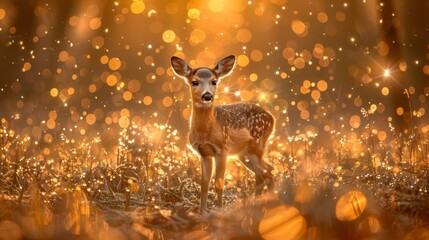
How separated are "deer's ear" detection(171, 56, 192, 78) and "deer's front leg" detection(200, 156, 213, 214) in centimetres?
114

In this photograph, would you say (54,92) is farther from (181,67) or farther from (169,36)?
(181,67)

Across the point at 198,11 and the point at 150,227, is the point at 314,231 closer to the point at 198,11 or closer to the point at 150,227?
the point at 150,227

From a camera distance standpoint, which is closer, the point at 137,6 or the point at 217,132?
the point at 217,132

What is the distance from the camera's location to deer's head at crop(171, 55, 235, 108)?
7418 millimetres

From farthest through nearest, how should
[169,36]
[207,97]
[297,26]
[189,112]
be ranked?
[169,36] < [297,26] < [189,112] < [207,97]

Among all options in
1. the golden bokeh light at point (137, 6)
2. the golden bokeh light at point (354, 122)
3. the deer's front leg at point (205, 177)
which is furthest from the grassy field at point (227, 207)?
the golden bokeh light at point (137, 6)

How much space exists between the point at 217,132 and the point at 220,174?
586 mm

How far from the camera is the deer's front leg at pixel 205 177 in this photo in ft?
23.3

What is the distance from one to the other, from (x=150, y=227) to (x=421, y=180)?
9.59 feet

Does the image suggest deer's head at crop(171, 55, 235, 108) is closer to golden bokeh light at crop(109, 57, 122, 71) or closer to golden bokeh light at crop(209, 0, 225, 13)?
golden bokeh light at crop(209, 0, 225, 13)

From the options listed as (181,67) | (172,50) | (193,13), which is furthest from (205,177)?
(172,50)

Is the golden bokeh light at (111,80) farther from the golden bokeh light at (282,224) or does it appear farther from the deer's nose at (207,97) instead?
the golden bokeh light at (282,224)

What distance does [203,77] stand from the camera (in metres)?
7.48

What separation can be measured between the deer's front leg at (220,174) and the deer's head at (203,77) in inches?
27.4
